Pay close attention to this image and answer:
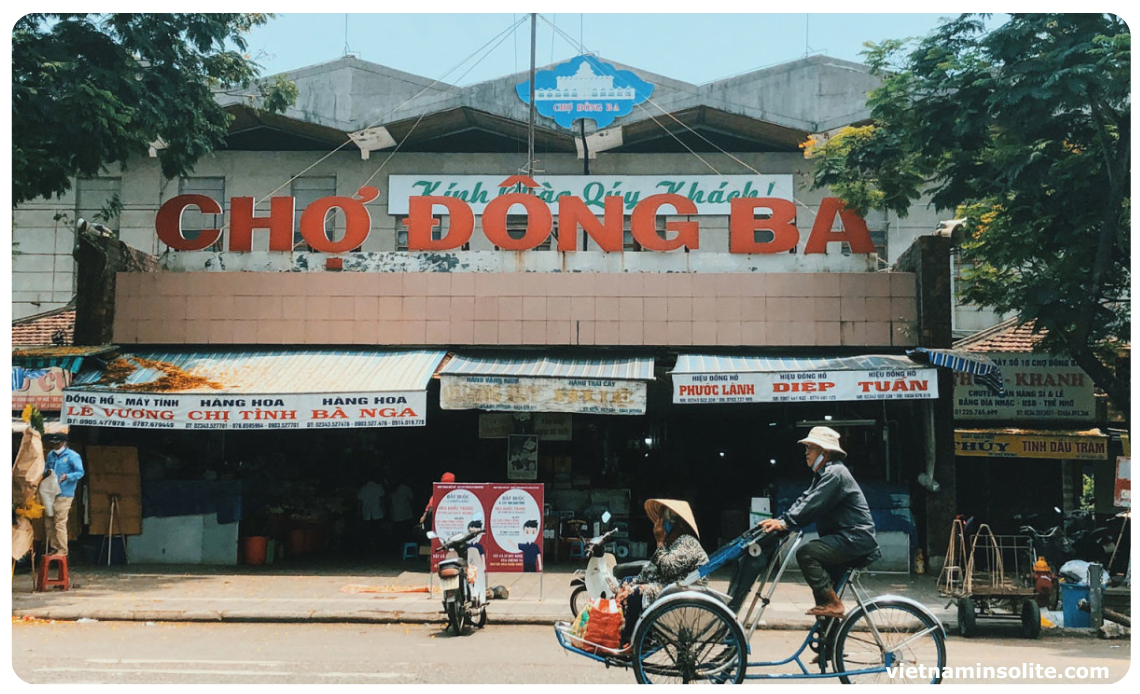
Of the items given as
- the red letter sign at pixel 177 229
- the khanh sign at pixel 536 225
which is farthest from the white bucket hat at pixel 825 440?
the red letter sign at pixel 177 229

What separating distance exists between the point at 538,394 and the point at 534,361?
1170 millimetres

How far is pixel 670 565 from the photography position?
712 centimetres

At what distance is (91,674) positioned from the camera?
741 cm

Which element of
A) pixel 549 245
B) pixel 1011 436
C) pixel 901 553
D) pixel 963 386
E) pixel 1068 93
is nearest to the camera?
pixel 1068 93

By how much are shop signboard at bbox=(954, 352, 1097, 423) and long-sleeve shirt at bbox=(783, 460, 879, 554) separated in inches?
441

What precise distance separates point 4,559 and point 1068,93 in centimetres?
1176

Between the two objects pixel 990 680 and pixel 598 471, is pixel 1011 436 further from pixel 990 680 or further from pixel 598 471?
pixel 990 680

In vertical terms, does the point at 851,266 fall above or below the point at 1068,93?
below

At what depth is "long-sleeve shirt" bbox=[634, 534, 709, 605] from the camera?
23.2ft

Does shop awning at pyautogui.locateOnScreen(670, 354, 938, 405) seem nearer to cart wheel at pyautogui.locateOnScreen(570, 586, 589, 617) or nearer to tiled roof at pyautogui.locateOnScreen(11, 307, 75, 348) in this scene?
cart wheel at pyautogui.locateOnScreen(570, 586, 589, 617)

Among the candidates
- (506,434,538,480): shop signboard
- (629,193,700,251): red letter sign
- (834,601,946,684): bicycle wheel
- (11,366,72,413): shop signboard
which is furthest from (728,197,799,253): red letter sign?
(11,366,72,413): shop signboard

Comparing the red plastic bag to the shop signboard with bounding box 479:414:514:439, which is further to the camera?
the shop signboard with bounding box 479:414:514:439

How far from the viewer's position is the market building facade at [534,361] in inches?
520

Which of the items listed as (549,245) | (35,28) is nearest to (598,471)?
(549,245)
